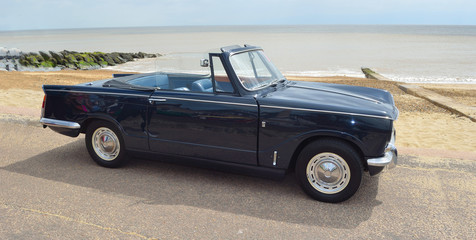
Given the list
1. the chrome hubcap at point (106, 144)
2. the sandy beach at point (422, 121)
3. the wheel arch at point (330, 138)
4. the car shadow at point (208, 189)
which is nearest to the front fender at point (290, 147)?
the wheel arch at point (330, 138)

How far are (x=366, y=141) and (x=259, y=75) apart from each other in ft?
5.00

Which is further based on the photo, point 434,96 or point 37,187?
point 434,96

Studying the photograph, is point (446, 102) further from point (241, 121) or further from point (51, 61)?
point (51, 61)

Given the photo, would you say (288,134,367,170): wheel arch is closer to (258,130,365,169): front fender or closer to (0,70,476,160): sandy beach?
(258,130,365,169): front fender

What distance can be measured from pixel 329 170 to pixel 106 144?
2807mm

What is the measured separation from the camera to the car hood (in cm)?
378

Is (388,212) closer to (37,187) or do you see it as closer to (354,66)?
(37,187)

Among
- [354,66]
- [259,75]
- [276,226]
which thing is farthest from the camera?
[354,66]

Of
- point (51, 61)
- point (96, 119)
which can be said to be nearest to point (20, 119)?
point (96, 119)

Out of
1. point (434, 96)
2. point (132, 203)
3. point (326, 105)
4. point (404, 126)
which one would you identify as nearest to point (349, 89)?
point (326, 105)

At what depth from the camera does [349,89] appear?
4.80 meters

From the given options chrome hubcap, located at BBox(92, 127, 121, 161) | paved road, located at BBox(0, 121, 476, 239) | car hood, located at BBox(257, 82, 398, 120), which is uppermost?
car hood, located at BBox(257, 82, 398, 120)

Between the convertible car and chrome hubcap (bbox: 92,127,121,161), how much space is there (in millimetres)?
13

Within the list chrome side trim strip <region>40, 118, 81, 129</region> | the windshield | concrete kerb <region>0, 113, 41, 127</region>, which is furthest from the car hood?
concrete kerb <region>0, 113, 41, 127</region>
